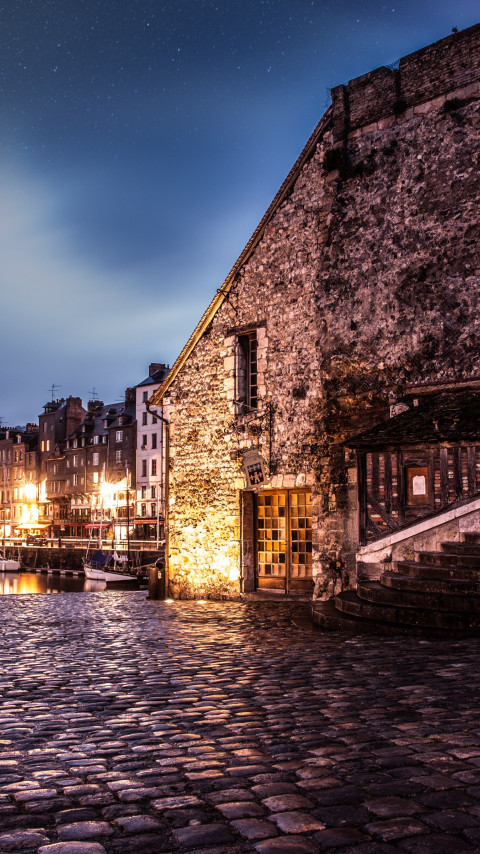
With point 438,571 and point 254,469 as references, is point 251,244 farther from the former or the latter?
point 438,571

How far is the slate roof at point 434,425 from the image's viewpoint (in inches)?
410

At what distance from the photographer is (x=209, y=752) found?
4.23 meters

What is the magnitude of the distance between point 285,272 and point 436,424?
19.1 ft

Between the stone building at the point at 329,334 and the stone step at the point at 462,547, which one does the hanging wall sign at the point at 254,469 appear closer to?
the stone building at the point at 329,334

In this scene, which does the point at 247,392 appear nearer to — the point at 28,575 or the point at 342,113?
the point at 342,113

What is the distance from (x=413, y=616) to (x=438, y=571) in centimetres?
86

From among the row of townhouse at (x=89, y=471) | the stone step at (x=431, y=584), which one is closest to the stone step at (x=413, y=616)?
the stone step at (x=431, y=584)

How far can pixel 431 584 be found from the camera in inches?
339

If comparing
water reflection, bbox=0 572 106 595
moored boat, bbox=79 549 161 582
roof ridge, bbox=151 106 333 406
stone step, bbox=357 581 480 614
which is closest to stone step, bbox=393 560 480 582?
stone step, bbox=357 581 480 614

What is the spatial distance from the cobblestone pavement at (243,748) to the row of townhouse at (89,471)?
43393mm

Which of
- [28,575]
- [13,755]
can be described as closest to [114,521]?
[28,575]

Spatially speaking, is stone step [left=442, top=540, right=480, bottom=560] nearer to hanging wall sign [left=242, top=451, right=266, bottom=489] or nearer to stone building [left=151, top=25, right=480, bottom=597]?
stone building [left=151, top=25, right=480, bottom=597]

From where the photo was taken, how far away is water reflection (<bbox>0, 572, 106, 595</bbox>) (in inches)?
1535

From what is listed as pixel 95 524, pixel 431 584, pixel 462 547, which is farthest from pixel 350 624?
pixel 95 524
